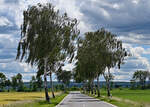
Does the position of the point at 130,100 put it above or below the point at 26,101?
below

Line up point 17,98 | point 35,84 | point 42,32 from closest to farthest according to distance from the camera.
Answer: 1. point 42,32
2. point 17,98
3. point 35,84

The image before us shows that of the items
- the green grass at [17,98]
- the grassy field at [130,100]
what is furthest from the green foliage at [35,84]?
the grassy field at [130,100]

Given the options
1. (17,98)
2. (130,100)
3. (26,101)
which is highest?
(26,101)

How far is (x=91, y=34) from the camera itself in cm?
6275

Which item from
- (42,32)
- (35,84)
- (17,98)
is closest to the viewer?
(42,32)

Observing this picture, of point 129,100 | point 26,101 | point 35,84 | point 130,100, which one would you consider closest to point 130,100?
point 130,100

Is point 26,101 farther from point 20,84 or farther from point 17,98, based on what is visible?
point 20,84

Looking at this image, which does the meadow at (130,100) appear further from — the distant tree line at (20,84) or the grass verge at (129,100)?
the distant tree line at (20,84)

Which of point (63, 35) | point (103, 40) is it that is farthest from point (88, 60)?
point (63, 35)

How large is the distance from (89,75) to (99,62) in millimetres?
13526

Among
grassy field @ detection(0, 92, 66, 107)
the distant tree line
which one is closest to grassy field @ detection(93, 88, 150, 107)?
grassy field @ detection(0, 92, 66, 107)

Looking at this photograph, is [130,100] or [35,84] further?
[35,84]

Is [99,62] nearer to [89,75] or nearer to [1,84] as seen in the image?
[89,75]

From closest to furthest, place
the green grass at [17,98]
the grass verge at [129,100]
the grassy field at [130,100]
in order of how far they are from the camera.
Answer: the grassy field at [130,100], the grass verge at [129,100], the green grass at [17,98]
